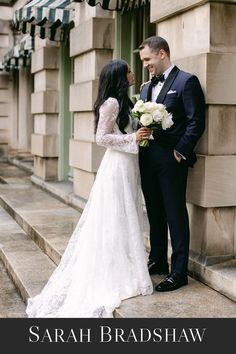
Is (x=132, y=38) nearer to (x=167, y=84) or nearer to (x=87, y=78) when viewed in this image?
(x=87, y=78)

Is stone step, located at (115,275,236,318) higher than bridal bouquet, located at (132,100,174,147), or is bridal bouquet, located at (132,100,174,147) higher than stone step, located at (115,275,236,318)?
bridal bouquet, located at (132,100,174,147)

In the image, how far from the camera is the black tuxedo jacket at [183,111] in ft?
16.3

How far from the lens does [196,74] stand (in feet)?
17.6

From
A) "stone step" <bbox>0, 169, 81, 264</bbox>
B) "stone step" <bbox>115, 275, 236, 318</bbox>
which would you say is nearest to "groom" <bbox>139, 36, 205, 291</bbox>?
"stone step" <bbox>115, 275, 236, 318</bbox>

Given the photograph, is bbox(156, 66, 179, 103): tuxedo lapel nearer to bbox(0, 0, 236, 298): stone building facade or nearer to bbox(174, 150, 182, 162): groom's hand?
bbox(0, 0, 236, 298): stone building facade

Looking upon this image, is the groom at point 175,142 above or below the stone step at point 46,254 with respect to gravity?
above

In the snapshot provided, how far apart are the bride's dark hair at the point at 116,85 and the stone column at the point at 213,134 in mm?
706

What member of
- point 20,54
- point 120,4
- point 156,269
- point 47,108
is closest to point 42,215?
point 120,4

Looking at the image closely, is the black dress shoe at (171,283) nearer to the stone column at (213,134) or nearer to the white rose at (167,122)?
the stone column at (213,134)

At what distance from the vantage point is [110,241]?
5.12m

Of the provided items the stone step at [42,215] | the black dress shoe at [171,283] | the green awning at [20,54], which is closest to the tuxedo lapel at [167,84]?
the black dress shoe at [171,283]

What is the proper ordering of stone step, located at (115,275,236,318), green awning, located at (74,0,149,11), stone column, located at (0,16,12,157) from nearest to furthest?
stone step, located at (115,275,236,318), green awning, located at (74,0,149,11), stone column, located at (0,16,12,157)

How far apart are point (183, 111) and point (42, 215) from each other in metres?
4.15

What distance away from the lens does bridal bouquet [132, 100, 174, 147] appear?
15.7 ft
